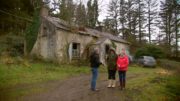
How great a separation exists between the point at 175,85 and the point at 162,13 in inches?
1764

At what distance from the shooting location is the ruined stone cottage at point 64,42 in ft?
83.4

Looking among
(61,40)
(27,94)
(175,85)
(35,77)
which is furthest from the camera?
(61,40)

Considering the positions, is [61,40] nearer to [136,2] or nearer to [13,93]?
[13,93]

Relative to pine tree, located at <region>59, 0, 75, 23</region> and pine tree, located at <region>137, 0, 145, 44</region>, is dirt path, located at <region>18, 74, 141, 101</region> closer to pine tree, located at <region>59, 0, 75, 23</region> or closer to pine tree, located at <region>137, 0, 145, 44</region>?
pine tree, located at <region>59, 0, 75, 23</region>

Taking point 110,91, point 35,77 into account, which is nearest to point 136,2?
point 35,77

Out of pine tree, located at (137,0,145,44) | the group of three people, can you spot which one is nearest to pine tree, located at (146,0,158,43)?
pine tree, located at (137,0,145,44)

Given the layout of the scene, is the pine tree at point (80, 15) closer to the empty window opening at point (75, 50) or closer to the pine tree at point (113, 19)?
the empty window opening at point (75, 50)

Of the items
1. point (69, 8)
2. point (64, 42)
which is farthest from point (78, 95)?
point (69, 8)

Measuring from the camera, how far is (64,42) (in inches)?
1024

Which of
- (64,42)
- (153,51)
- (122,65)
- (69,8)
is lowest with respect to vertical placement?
(122,65)

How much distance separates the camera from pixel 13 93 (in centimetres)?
1089

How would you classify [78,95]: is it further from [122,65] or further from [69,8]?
[69,8]

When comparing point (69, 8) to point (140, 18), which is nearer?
point (69, 8)

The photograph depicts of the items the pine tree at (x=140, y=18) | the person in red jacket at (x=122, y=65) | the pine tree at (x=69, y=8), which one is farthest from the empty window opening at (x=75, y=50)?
the pine tree at (x=140, y=18)
